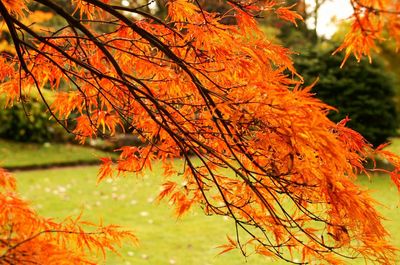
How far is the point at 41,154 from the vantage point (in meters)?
10.9

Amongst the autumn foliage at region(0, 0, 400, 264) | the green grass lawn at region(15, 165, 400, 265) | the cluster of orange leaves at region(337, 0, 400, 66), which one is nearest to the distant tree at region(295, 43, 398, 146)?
the green grass lawn at region(15, 165, 400, 265)

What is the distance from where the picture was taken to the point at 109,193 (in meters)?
8.13

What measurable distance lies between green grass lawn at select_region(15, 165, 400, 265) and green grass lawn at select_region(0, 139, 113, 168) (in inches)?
21.9

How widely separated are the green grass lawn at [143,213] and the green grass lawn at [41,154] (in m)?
0.56

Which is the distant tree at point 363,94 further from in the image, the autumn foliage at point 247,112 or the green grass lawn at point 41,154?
the autumn foliage at point 247,112

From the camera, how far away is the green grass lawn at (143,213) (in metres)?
5.29

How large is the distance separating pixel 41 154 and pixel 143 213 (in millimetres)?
4760

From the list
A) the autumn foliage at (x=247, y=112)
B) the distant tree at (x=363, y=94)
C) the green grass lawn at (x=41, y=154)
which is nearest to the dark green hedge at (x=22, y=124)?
the green grass lawn at (x=41, y=154)

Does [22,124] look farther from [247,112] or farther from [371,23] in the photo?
[371,23]

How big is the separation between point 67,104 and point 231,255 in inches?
131

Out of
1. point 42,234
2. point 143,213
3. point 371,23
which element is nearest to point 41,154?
point 143,213

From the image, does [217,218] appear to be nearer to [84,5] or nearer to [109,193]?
[109,193]

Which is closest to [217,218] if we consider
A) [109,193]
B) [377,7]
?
[109,193]

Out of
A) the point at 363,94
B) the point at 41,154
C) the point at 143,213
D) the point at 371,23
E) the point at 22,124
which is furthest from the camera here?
the point at 22,124
